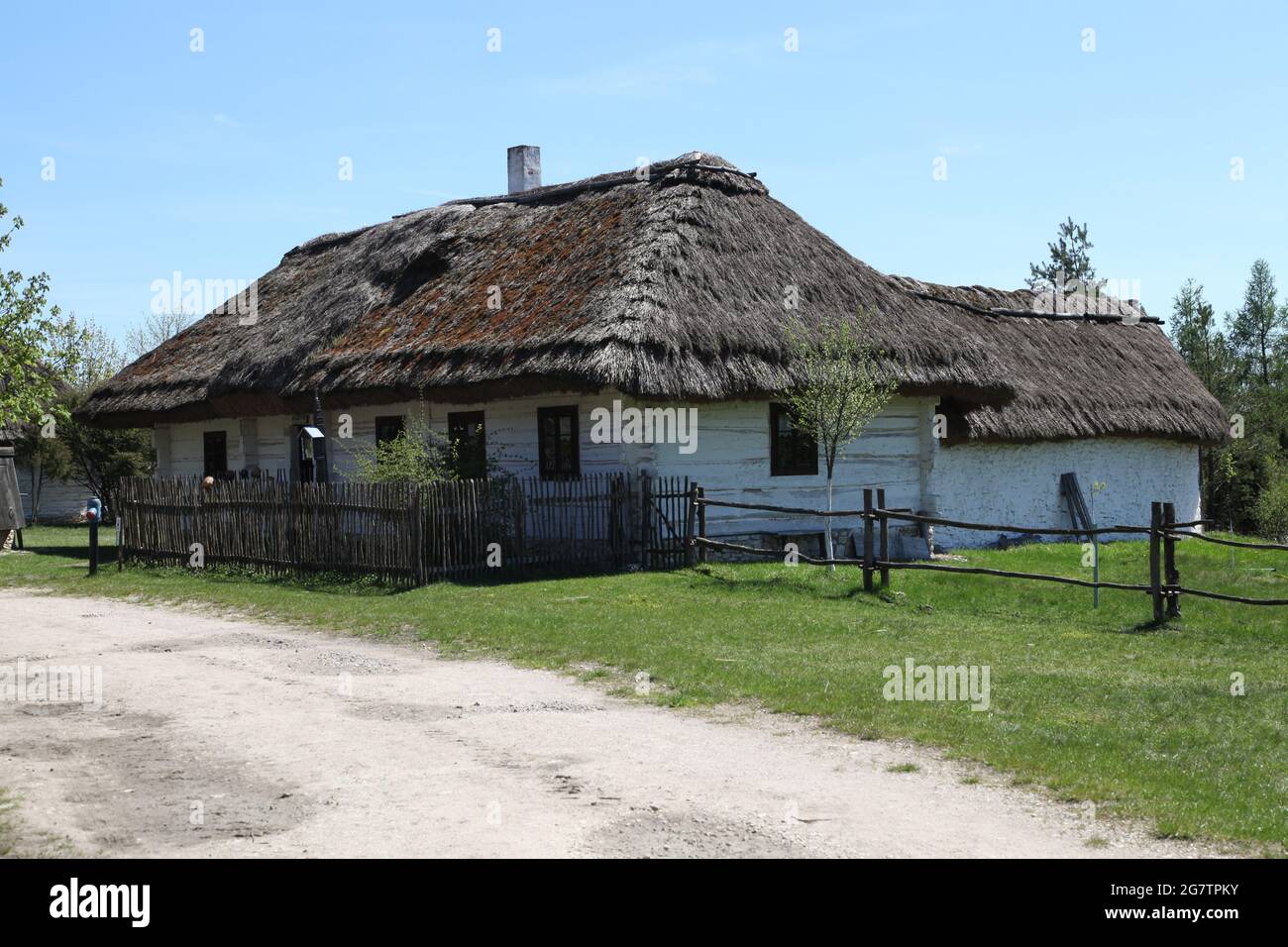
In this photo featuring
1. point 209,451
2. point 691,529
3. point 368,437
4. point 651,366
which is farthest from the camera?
point 209,451

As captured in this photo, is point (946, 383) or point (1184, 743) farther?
point (946, 383)

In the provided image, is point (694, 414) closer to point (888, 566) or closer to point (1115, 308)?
point (888, 566)

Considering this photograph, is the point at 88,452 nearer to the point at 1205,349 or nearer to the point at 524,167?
the point at 524,167

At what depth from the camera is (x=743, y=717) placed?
834cm

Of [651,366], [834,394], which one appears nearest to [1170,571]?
[834,394]

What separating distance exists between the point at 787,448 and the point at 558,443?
3634 mm

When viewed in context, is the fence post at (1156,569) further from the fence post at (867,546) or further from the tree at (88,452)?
the tree at (88,452)

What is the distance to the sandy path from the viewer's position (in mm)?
5500

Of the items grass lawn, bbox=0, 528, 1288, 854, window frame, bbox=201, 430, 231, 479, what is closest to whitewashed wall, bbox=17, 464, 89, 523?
window frame, bbox=201, 430, 231, 479

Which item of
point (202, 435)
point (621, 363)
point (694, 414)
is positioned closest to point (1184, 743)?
point (621, 363)

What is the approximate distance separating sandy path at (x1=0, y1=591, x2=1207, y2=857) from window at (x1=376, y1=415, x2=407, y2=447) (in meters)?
12.0

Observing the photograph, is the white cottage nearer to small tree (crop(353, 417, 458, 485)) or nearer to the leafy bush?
small tree (crop(353, 417, 458, 485))

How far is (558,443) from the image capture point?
19641 mm
